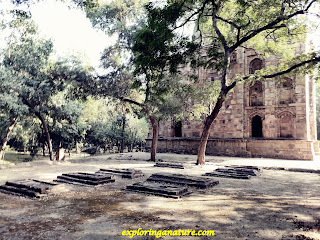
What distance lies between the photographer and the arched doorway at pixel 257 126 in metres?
21.6

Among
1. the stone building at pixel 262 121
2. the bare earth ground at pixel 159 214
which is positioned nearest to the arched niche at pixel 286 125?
the stone building at pixel 262 121

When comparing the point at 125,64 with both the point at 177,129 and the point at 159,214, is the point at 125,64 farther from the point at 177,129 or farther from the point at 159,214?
the point at 159,214

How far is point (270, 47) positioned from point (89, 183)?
13.4 meters

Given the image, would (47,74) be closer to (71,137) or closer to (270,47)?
(71,137)

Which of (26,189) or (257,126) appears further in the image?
(257,126)

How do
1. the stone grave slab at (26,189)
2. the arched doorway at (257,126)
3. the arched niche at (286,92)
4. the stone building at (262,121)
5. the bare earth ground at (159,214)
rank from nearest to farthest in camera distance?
the bare earth ground at (159,214), the stone grave slab at (26,189), the stone building at (262,121), the arched niche at (286,92), the arched doorway at (257,126)

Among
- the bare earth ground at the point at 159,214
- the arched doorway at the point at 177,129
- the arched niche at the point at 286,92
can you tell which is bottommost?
the bare earth ground at the point at 159,214

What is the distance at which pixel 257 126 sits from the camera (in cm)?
2183

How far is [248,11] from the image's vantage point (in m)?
12.9

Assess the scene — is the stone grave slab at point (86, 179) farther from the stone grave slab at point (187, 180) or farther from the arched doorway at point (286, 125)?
the arched doorway at point (286, 125)

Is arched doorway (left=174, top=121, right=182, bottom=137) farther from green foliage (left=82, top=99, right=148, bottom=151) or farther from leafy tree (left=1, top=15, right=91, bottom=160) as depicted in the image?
leafy tree (left=1, top=15, right=91, bottom=160)

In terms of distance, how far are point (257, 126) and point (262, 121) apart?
79cm

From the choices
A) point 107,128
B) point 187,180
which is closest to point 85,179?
point 187,180

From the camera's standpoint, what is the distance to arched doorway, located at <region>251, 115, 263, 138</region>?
71.0ft
